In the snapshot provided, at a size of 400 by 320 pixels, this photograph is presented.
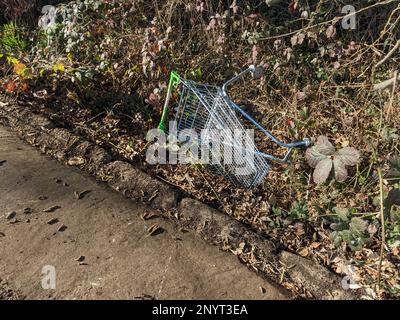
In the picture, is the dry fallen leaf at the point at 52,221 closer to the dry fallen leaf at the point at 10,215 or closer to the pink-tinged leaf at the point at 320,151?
the dry fallen leaf at the point at 10,215

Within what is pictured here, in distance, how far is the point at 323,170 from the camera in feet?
8.96

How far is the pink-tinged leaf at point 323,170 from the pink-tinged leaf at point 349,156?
0.07 meters

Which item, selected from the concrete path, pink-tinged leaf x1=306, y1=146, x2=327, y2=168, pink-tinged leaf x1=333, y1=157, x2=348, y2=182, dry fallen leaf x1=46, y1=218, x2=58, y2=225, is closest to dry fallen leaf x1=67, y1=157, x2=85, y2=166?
the concrete path

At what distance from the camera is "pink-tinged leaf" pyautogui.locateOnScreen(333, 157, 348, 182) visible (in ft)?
8.78

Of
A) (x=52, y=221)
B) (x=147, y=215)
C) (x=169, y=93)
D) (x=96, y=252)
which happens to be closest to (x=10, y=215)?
(x=52, y=221)

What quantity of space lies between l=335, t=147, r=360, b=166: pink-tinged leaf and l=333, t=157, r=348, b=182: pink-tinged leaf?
22mm

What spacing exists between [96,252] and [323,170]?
146cm

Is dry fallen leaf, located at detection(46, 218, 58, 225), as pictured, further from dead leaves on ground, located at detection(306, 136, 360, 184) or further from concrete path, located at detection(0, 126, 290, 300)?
dead leaves on ground, located at detection(306, 136, 360, 184)

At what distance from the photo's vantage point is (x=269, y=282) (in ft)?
8.20

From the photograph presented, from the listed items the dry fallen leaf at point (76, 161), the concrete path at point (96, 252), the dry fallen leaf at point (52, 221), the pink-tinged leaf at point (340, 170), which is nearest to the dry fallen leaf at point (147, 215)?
the concrete path at point (96, 252)

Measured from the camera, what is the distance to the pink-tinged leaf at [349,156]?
268cm

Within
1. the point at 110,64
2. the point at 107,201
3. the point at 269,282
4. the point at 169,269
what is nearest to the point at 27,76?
the point at 110,64

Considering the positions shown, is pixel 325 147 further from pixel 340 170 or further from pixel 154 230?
pixel 154 230

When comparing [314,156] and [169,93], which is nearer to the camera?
[314,156]
